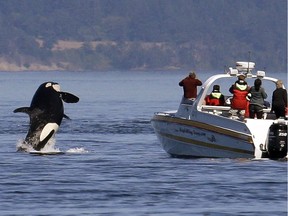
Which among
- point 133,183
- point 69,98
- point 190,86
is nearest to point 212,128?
point 190,86

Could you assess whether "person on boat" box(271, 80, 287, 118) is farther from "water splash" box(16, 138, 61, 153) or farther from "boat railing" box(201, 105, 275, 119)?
"water splash" box(16, 138, 61, 153)

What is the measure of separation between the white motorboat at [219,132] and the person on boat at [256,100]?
414 millimetres

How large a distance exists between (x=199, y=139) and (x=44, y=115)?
554 centimetres

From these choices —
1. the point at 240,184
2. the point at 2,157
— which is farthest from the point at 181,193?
the point at 2,157

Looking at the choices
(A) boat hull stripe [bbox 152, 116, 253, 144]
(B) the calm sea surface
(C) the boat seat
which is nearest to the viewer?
(B) the calm sea surface

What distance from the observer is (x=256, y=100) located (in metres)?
33.4

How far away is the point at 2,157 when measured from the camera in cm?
3525

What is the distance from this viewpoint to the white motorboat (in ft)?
104

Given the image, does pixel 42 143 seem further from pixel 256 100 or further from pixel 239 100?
pixel 256 100

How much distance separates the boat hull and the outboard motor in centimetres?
41

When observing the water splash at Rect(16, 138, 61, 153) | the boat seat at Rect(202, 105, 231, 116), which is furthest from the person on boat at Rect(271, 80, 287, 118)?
the water splash at Rect(16, 138, 61, 153)

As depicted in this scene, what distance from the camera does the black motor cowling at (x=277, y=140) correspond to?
1242 inches

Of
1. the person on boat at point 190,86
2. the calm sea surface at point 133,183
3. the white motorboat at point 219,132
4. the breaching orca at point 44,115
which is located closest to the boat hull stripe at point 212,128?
the white motorboat at point 219,132

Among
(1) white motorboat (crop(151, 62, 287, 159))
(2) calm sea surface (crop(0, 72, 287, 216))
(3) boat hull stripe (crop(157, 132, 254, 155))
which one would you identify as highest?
(1) white motorboat (crop(151, 62, 287, 159))
